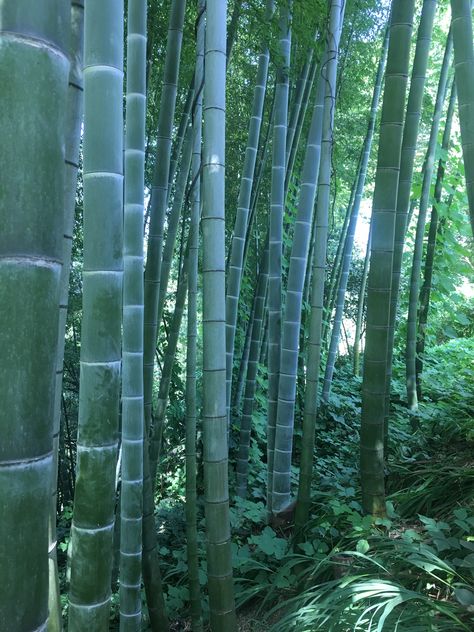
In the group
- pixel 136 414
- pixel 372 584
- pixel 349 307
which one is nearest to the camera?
pixel 372 584

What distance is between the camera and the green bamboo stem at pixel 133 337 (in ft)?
6.50

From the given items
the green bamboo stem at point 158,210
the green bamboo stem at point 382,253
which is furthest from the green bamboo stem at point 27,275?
the green bamboo stem at point 382,253

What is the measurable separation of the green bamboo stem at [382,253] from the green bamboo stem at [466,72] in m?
0.23

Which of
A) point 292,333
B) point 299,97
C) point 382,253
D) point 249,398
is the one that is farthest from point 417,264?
point 382,253

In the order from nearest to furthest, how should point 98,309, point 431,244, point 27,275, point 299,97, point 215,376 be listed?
point 27,275 < point 98,309 < point 215,376 < point 299,97 < point 431,244

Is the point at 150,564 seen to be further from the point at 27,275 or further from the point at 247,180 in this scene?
the point at 247,180

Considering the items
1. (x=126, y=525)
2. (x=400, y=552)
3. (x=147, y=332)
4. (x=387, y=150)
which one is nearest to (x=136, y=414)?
(x=126, y=525)

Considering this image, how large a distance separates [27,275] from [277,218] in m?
2.60

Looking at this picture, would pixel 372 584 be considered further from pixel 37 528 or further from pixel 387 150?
pixel 387 150

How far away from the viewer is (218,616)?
1720 mm

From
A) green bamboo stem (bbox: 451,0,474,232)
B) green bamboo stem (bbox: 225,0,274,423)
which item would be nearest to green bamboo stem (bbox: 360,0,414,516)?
green bamboo stem (bbox: 451,0,474,232)

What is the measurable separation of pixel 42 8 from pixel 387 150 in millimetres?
2044

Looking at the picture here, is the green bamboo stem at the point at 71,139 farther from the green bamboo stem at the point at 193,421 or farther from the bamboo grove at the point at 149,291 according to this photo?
the green bamboo stem at the point at 193,421

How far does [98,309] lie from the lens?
4.36ft
